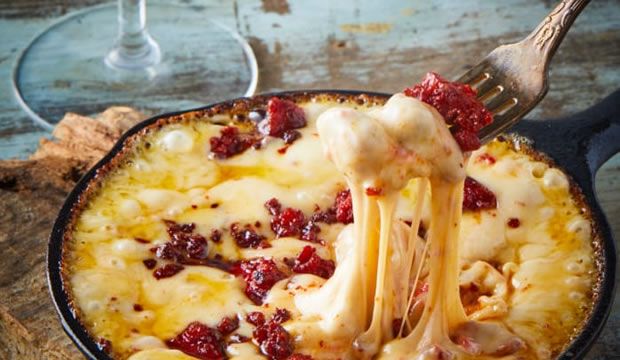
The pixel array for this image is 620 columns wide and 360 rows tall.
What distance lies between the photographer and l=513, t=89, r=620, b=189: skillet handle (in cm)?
250

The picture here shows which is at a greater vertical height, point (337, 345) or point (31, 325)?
point (337, 345)

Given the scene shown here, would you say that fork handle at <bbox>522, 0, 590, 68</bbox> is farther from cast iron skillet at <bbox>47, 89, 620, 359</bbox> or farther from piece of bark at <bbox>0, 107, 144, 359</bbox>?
piece of bark at <bbox>0, 107, 144, 359</bbox>

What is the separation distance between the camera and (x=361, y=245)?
2.04 m

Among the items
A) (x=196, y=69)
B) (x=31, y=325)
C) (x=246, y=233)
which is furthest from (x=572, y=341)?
(x=196, y=69)

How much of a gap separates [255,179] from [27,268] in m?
0.63

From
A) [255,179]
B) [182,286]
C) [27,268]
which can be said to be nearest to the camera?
[182,286]

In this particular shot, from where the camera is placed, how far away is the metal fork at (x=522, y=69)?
2352 millimetres

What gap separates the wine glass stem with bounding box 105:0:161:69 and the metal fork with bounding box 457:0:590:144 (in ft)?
5.60

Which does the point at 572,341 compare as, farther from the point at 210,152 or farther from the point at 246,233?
the point at 210,152

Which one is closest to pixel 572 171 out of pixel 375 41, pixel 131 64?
pixel 375 41

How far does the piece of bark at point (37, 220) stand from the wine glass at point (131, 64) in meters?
0.49

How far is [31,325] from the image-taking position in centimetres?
249

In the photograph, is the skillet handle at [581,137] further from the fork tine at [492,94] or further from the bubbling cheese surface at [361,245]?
the fork tine at [492,94]

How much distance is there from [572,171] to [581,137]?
0.15 metres
